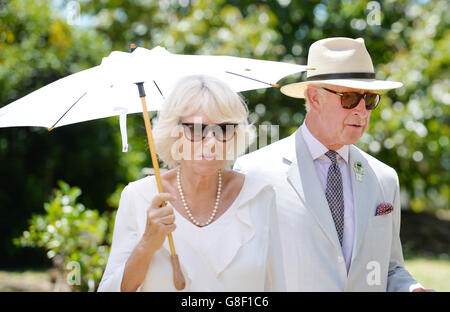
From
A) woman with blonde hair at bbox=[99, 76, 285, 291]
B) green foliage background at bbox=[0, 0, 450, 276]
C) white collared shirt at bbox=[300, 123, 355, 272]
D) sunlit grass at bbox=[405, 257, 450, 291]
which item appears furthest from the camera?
green foliage background at bbox=[0, 0, 450, 276]

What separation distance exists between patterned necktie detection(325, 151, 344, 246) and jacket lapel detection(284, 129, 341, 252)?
7cm

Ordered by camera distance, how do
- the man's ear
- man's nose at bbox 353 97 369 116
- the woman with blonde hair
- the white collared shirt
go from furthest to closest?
the man's ear < man's nose at bbox 353 97 369 116 < the white collared shirt < the woman with blonde hair

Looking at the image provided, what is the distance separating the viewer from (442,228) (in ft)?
44.4

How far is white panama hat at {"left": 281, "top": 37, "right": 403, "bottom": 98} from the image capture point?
378cm

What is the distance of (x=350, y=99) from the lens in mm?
3713

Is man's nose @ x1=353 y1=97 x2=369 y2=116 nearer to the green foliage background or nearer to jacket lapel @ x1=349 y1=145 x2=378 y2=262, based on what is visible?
jacket lapel @ x1=349 y1=145 x2=378 y2=262

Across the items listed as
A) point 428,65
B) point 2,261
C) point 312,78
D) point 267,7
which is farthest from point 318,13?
point 312,78

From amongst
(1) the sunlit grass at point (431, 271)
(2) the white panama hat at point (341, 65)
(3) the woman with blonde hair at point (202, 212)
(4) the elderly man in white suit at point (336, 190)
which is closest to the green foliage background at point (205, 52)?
(1) the sunlit grass at point (431, 271)

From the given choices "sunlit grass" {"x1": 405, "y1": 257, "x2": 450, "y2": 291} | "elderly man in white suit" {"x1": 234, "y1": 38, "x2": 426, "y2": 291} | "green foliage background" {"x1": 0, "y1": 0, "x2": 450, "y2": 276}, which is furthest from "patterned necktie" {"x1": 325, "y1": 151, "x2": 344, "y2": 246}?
"green foliage background" {"x1": 0, "y1": 0, "x2": 450, "y2": 276}

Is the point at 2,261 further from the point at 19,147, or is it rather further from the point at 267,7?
the point at 267,7

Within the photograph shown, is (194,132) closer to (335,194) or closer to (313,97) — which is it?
(335,194)

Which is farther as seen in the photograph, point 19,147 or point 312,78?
point 19,147

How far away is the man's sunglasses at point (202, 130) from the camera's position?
2975mm
